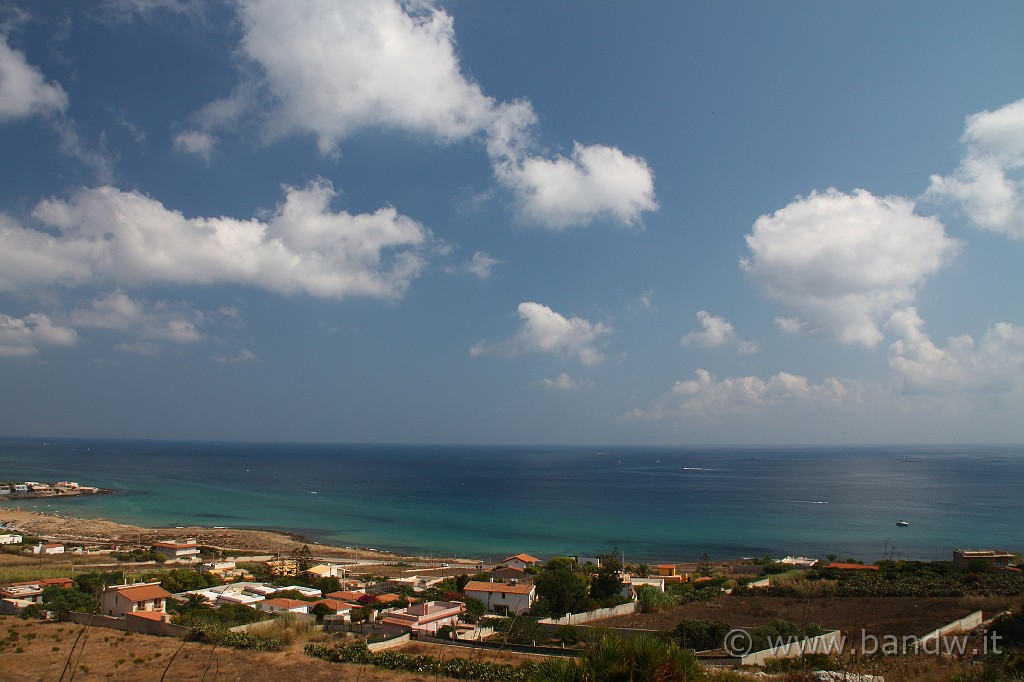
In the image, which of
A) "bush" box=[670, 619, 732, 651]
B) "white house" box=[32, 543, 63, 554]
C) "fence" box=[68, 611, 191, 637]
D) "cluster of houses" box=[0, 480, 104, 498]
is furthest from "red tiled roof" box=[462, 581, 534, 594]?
"cluster of houses" box=[0, 480, 104, 498]

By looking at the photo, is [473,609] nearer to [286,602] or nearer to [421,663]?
A: [286,602]

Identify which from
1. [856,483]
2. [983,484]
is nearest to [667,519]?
[856,483]

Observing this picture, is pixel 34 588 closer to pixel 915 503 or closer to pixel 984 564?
pixel 984 564

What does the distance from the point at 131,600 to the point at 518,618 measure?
474 inches

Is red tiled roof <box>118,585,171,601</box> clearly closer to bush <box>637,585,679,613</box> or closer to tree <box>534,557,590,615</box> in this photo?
tree <box>534,557,590,615</box>

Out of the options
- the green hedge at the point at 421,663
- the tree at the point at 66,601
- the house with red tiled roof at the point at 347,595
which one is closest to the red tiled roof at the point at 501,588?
the house with red tiled roof at the point at 347,595

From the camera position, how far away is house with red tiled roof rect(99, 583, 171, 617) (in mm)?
20125

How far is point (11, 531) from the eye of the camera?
4731 centimetres

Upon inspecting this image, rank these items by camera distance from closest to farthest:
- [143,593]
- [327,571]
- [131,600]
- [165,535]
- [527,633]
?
1. [527,633]
2. [131,600]
3. [143,593]
4. [327,571]
5. [165,535]

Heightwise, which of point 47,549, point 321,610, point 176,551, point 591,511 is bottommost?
point 591,511

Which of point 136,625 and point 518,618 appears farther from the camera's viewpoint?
point 518,618

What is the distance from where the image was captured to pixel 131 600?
66.0 ft

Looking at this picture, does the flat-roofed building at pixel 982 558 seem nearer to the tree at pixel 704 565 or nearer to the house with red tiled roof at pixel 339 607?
the tree at pixel 704 565

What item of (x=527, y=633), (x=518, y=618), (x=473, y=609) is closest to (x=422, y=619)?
(x=518, y=618)
